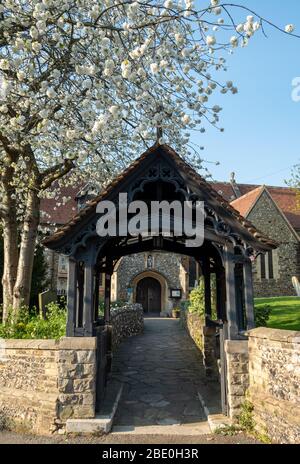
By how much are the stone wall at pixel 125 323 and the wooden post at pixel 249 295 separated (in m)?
6.32

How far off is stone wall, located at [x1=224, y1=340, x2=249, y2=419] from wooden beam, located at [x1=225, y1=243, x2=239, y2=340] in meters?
0.16

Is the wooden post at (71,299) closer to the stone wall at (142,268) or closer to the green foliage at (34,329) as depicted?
the green foliage at (34,329)

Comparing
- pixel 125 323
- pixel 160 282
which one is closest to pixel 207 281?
pixel 125 323

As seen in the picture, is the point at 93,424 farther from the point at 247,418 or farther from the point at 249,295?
the point at 249,295

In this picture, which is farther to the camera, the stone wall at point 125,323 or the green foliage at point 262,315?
the stone wall at point 125,323

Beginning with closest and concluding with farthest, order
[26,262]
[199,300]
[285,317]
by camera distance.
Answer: [26,262] → [285,317] → [199,300]

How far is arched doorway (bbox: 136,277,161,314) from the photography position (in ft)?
96.9

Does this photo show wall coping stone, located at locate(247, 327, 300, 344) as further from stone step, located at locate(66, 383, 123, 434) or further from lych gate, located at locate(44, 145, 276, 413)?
stone step, located at locate(66, 383, 123, 434)

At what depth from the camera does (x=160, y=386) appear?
25.8ft

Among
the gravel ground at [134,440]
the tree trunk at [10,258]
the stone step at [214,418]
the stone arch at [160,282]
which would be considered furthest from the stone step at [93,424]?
the stone arch at [160,282]

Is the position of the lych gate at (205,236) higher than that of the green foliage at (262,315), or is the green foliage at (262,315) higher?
the lych gate at (205,236)

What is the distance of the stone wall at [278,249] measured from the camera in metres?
25.2

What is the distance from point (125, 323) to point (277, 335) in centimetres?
1016

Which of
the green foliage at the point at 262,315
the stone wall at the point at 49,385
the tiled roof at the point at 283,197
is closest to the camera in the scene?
the stone wall at the point at 49,385
